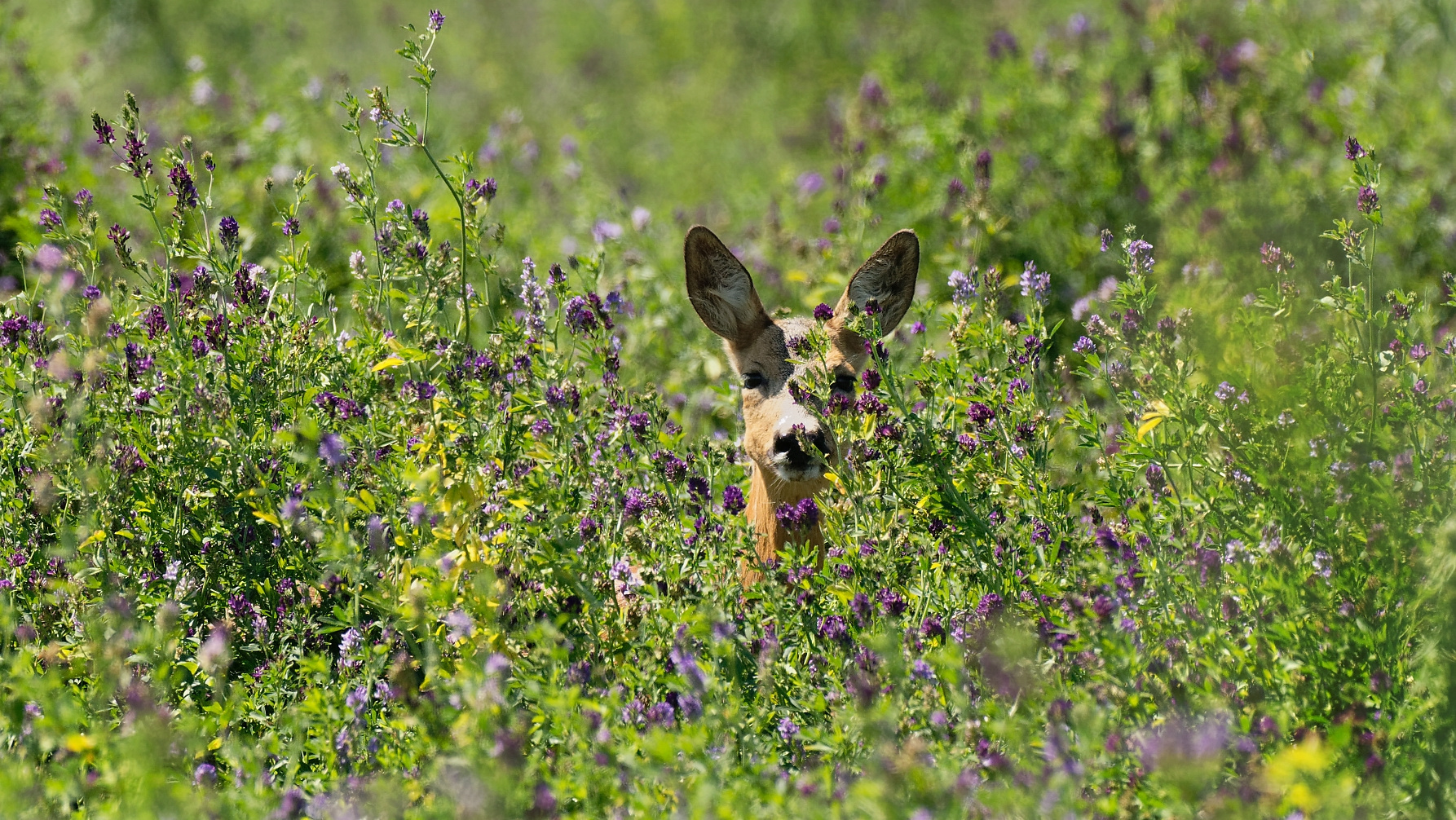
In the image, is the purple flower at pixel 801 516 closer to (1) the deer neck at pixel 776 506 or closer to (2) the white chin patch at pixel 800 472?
(2) the white chin patch at pixel 800 472

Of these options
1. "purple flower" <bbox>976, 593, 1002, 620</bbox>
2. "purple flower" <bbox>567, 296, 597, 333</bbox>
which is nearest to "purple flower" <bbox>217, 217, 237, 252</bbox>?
"purple flower" <bbox>567, 296, 597, 333</bbox>

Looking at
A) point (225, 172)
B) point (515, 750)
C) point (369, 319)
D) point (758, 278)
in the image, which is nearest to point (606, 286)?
point (758, 278)

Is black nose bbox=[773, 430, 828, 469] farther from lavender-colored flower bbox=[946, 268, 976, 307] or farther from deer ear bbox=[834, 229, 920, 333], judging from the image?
deer ear bbox=[834, 229, 920, 333]

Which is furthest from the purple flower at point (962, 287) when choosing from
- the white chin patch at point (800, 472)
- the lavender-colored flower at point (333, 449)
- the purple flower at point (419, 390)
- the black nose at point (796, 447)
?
the lavender-colored flower at point (333, 449)

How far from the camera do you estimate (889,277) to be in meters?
5.52

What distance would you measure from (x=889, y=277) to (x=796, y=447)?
1107 mm

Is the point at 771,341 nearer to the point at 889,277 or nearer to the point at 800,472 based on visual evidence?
the point at 889,277

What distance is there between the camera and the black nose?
459 cm

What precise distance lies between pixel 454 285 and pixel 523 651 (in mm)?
1491

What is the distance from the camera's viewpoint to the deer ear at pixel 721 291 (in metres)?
5.46

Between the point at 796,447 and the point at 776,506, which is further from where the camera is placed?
the point at 776,506

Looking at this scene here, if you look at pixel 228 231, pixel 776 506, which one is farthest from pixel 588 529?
pixel 228 231

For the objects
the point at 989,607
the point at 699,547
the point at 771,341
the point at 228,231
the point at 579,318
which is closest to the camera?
the point at 989,607

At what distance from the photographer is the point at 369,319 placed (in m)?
4.85
